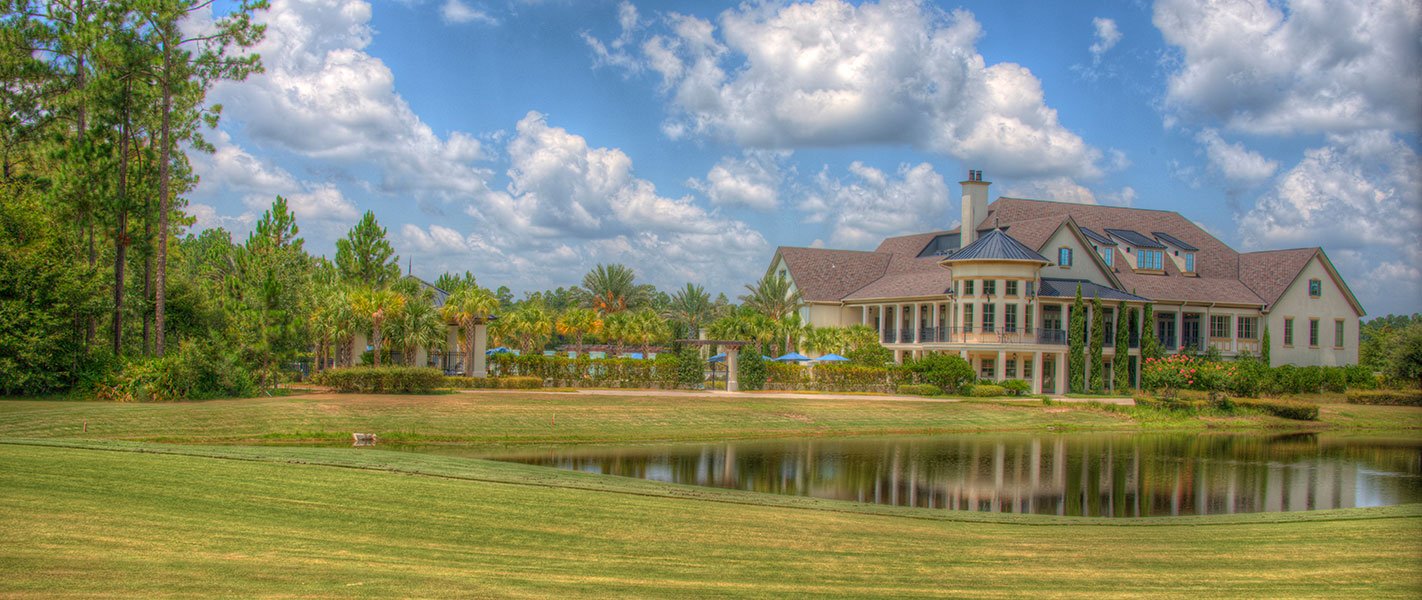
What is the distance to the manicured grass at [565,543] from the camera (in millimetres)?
8680

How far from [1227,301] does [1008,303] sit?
1563 cm

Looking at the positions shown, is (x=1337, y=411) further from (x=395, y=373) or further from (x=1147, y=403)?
(x=395, y=373)

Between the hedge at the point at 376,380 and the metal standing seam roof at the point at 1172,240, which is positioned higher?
the metal standing seam roof at the point at 1172,240

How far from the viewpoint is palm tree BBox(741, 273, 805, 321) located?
6125 cm

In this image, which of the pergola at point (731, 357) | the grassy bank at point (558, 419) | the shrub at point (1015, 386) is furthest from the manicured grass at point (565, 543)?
the shrub at point (1015, 386)

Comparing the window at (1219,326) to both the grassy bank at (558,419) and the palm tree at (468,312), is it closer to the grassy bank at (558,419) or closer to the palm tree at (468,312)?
the grassy bank at (558,419)

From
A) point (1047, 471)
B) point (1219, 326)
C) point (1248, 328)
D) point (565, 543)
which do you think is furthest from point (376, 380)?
point (1248, 328)

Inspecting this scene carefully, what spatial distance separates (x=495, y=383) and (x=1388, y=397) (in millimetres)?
42587

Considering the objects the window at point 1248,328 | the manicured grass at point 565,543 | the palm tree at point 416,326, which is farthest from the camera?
the window at point 1248,328

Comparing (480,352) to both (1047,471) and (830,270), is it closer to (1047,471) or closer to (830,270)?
(830,270)

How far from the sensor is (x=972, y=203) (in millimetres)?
58094

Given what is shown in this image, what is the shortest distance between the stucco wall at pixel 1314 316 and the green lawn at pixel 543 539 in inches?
1768

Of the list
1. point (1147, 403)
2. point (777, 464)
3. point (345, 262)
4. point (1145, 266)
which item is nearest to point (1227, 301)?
point (1145, 266)

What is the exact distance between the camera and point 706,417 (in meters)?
35.8
